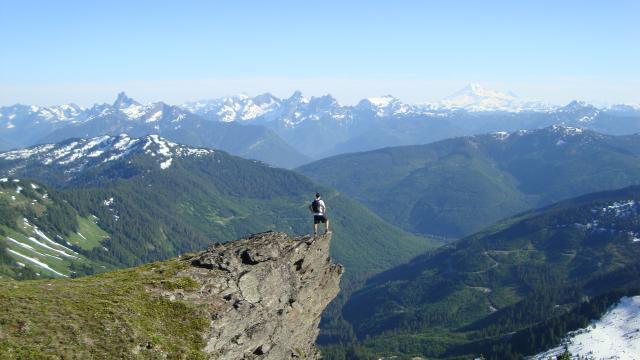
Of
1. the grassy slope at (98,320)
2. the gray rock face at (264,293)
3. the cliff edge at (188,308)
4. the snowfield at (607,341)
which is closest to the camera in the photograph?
the grassy slope at (98,320)

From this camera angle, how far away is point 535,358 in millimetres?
185000

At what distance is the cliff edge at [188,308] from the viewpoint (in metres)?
44.1

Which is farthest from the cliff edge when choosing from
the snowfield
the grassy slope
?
the snowfield

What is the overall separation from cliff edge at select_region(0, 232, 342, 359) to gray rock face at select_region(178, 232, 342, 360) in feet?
0.35

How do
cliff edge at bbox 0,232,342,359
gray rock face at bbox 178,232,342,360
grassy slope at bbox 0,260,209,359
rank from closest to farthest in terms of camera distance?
1. grassy slope at bbox 0,260,209,359
2. cliff edge at bbox 0,232,342,359
3. gray rock face at bbox 178,232,342,360

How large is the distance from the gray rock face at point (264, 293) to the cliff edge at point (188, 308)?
0.11 meters

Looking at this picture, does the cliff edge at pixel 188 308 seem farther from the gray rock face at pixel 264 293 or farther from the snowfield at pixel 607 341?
the snowfield at pixel 607 341

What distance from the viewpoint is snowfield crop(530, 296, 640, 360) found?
170500mm

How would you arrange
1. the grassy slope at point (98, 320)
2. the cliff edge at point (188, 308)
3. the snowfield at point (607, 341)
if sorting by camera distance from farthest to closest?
the snowfield at point (607, 341) → the cliff edge at point (188, 308) → the grassy slope at point (98, 320)

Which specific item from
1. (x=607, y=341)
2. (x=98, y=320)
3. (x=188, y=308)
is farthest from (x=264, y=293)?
(x=607, y=341)

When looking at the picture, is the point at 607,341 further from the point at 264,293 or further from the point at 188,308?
the point at 188,308

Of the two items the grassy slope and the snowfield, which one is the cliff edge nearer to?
the grassy slope

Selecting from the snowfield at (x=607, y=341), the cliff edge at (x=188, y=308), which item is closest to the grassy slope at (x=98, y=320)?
the cliff edge at (x=188, y=308)

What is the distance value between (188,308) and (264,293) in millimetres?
9916
